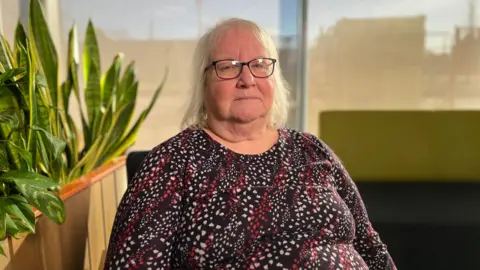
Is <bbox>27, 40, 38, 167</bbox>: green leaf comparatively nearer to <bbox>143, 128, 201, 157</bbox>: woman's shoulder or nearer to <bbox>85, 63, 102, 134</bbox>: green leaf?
<bbox>143, 128, 201, 157</bbox>: woman's shoulder

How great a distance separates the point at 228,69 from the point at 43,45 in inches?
25.9

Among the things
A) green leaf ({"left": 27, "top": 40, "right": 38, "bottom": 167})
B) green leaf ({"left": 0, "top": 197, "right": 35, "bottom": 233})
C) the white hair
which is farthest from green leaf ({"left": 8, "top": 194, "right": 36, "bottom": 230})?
the white hair

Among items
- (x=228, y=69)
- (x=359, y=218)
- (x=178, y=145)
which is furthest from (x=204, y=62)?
(x=359, y=218)

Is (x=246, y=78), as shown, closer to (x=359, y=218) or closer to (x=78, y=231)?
(x=359, y=218)

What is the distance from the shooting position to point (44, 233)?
1162mm

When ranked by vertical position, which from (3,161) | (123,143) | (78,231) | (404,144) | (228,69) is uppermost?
(228,69)

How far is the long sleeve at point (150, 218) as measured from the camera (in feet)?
3.48

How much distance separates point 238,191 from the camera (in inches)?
45.9

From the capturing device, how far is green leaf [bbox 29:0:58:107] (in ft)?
4.45

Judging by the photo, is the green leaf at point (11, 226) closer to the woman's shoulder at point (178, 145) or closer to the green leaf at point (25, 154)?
the green leaf at point (25, 154)

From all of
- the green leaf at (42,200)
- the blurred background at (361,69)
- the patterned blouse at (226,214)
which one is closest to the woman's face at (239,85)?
the patterned blouse at (226,214)

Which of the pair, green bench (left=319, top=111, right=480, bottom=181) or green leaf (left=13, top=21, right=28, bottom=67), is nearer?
green leaf (left=13, top=21, right=28, bottom=67)

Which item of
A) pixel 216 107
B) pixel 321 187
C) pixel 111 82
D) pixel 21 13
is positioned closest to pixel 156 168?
pixel 216 107

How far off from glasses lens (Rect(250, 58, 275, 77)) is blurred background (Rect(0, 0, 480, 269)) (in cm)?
99
